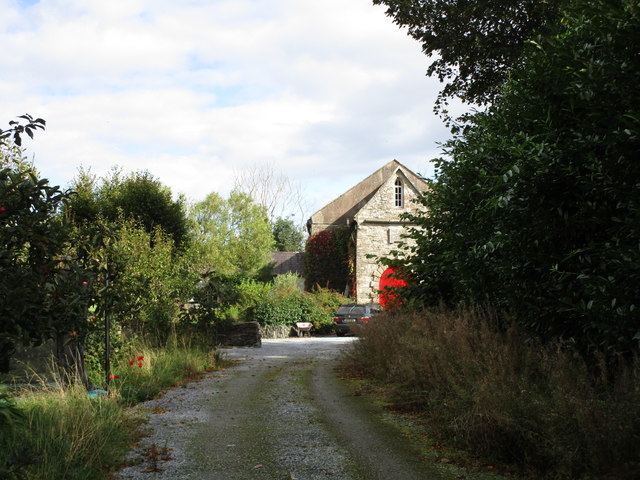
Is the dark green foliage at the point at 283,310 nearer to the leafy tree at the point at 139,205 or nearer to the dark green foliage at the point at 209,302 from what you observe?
the leafy tree at the point at 139,205

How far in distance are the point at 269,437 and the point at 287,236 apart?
60.1 metres

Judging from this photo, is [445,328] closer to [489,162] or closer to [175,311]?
[489,162]

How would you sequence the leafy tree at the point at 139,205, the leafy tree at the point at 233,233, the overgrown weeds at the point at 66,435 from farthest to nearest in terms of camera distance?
the leafy tree at the point at 233,233, the leafy tree at the point at 139,205, the overgrown weeds at the point at 66,435

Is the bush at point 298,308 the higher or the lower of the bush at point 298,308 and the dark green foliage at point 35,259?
the lower

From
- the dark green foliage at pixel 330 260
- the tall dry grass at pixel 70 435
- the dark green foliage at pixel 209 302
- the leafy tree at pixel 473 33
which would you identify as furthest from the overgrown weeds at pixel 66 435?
the dark green foliage at pixel 330 260

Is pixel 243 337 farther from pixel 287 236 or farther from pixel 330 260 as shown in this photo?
pixel 287 236

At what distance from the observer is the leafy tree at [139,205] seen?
971 inches

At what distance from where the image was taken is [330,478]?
5102mm

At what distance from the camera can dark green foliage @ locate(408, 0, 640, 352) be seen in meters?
4.80

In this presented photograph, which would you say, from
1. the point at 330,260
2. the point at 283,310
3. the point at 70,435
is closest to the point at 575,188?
the point at 70,435

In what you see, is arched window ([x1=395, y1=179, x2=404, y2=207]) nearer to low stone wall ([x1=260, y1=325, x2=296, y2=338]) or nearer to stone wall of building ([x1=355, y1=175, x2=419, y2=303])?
stone wall of building ([x1=355, y1=175, x2=419, y2=303])

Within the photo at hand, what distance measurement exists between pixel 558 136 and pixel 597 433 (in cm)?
297

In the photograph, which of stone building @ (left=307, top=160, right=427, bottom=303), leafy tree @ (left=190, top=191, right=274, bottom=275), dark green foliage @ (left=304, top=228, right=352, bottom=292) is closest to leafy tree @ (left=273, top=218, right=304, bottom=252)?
leafy tree @ (left=190, top=191, right=274, bottom=275)

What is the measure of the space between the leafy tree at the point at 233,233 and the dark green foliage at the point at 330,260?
11.1 metres
